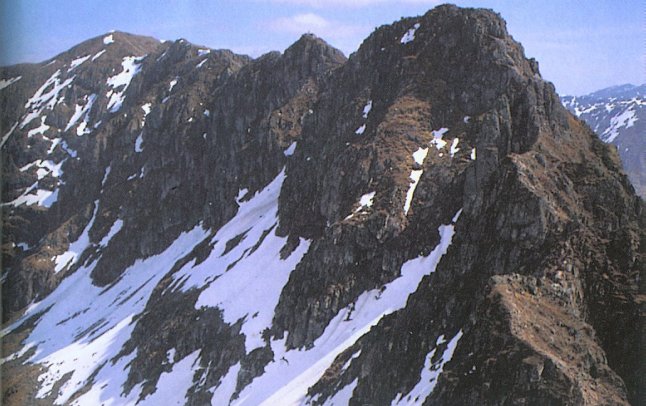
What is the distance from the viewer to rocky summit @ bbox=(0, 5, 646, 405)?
158 feet

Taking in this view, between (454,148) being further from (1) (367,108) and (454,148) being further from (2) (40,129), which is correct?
(2) (40,129)

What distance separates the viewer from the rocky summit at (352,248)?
48156mm

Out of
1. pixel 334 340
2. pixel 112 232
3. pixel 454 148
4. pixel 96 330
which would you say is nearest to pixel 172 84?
pixel 112 232

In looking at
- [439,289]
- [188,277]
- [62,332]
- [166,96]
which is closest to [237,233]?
[188,277]

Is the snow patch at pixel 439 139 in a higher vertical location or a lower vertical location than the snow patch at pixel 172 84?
lower

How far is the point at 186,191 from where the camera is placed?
137 metres

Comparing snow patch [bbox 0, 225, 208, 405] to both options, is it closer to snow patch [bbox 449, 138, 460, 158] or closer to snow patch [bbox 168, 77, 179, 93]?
snow patch [bbox 449, 138, 460, 158]

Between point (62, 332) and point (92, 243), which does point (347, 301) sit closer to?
point (62, 332)

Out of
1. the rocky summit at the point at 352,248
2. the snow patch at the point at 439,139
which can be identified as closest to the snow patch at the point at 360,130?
the rocky summit at the point at 352,248

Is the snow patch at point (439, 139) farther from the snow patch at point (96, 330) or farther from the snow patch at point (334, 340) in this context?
the snow patch at point (96, 330)

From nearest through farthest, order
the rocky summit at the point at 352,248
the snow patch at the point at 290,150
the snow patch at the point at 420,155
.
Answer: the rocky summit at the point at 352,248 → the snow patch at the point at 420,155 → the snow patch at the point at 290,150

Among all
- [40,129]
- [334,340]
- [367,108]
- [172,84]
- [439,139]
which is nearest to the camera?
[334,340]

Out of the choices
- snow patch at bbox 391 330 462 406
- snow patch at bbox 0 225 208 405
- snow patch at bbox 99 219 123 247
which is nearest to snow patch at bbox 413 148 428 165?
snow patch at bbox 391 330 462 406

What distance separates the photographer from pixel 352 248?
74312 mm
